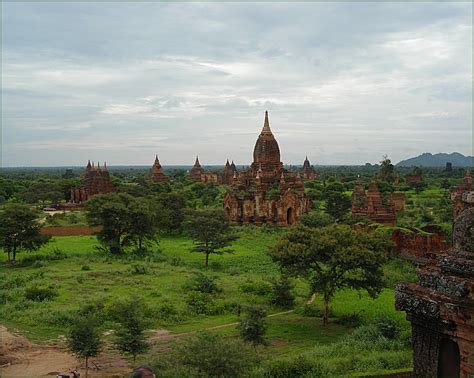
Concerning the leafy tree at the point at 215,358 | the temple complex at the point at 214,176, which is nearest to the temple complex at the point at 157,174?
the temple complex at the point at 214,176

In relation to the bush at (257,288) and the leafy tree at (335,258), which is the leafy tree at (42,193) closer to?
the bush at (257,288)

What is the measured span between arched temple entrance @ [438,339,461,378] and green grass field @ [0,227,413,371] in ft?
21.5

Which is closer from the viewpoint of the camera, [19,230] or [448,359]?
[448,359]

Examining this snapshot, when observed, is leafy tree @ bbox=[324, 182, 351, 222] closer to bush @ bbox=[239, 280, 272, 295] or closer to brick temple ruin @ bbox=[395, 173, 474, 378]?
bush @ bbox=[239, 280, 272, 295]

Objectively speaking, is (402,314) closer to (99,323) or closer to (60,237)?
(99,323)

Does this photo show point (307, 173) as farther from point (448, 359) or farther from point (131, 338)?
point (448, 359)

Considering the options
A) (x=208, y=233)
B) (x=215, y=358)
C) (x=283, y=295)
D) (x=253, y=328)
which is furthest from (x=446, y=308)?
(x=208, y=233)

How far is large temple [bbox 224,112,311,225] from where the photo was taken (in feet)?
161

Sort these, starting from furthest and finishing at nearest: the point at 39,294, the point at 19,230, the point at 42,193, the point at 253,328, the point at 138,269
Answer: the point at 42,193 → the point at 19,230 → the point at 138,269 → the point at 39,294 → the point at 253,328

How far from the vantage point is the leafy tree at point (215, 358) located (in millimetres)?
11531

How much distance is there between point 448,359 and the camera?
6195mm

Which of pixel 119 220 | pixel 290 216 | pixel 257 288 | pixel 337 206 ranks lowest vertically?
pixel 257 288

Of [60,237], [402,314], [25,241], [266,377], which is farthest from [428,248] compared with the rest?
[60,237]

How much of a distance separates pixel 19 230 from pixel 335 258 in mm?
22278
